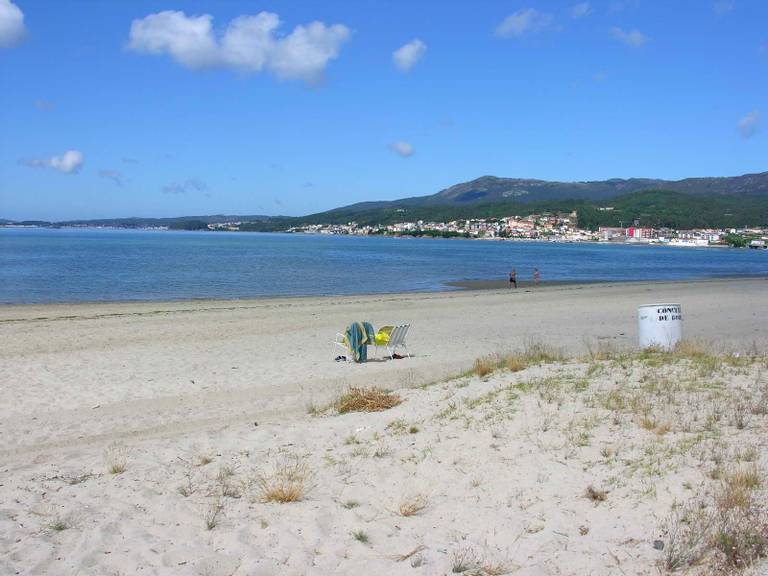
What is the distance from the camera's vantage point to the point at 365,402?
8.49 metres

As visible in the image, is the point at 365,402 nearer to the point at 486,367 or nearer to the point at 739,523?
the point at 486,367

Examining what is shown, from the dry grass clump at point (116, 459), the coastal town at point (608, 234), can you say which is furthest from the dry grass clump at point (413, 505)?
the coastal town at point (608, 234)

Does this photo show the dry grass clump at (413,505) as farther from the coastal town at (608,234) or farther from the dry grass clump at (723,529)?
the coastal town at (608,234)

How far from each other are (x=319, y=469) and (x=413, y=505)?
1.24 m

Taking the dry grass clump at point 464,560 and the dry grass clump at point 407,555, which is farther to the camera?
the dry grass clump at point 407,555

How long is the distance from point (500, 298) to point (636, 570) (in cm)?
2467

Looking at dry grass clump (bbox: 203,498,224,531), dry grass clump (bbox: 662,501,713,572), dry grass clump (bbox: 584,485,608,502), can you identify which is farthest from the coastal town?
dry grass clump (bbox: 203,498,224,531)

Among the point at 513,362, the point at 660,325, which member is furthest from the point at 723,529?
the point at 660,325

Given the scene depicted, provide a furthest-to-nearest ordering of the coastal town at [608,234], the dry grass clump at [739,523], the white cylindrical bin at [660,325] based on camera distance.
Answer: the coastal town at [608,234] < the white cylindrical bin at [660,325] < the dry grass clump at [739,523]

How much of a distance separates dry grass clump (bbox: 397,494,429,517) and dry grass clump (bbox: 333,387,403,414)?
2814mm

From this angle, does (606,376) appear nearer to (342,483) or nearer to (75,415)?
(342,483)

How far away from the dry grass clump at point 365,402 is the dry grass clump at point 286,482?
1.95 meters

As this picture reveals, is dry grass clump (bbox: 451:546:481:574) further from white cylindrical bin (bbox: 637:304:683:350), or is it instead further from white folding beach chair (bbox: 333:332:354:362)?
white folding beach chair (bbox: 333:332:354:362)

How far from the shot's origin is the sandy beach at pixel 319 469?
15.0 feet
